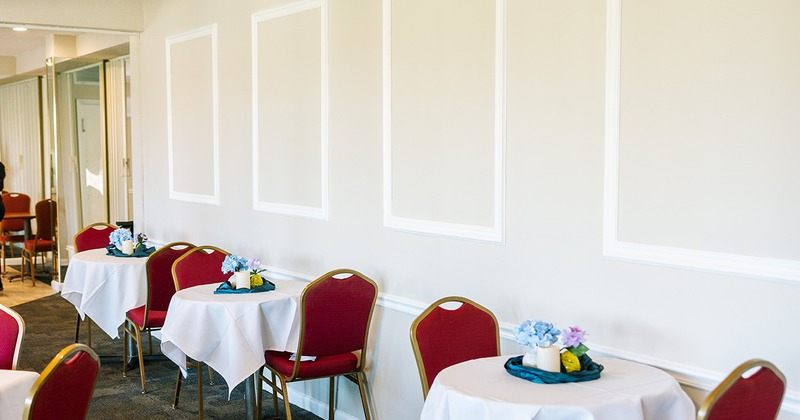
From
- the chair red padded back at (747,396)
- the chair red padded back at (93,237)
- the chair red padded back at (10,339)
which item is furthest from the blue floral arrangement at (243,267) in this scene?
the chair red padded back at (747,396)

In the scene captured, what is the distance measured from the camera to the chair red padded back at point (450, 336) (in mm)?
3562

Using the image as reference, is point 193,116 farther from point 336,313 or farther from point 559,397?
point 559,397

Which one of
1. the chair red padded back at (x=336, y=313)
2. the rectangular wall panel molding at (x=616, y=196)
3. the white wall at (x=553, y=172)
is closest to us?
the white wall at (x=553, y=172)

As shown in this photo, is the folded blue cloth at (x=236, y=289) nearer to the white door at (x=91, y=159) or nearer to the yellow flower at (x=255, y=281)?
the yellow flower at (x=255, y=281)

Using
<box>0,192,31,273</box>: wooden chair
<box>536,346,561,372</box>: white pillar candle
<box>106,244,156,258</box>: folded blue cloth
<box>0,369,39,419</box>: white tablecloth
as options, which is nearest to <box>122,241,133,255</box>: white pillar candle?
<box>106,244,156,258</box>: folded blue cloth

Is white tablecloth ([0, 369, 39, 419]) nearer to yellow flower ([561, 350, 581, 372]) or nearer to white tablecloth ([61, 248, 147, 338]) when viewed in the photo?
A: yellow flower ([561, 350, 581, 372])

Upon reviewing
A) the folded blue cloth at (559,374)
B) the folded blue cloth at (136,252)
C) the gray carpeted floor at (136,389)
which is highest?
the folded blue cloth at (136,252)

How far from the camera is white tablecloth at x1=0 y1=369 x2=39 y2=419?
2.99 metres

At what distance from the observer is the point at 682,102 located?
314 cm

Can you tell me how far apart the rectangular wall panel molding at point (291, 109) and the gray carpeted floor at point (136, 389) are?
1.31 m

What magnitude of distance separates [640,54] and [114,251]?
4.56 metres

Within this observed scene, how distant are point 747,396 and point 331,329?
2400 mm

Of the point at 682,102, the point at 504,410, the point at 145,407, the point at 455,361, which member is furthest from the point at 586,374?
the point at 145,407

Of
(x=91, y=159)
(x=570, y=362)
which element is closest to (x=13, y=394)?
(x=570, y=362)
